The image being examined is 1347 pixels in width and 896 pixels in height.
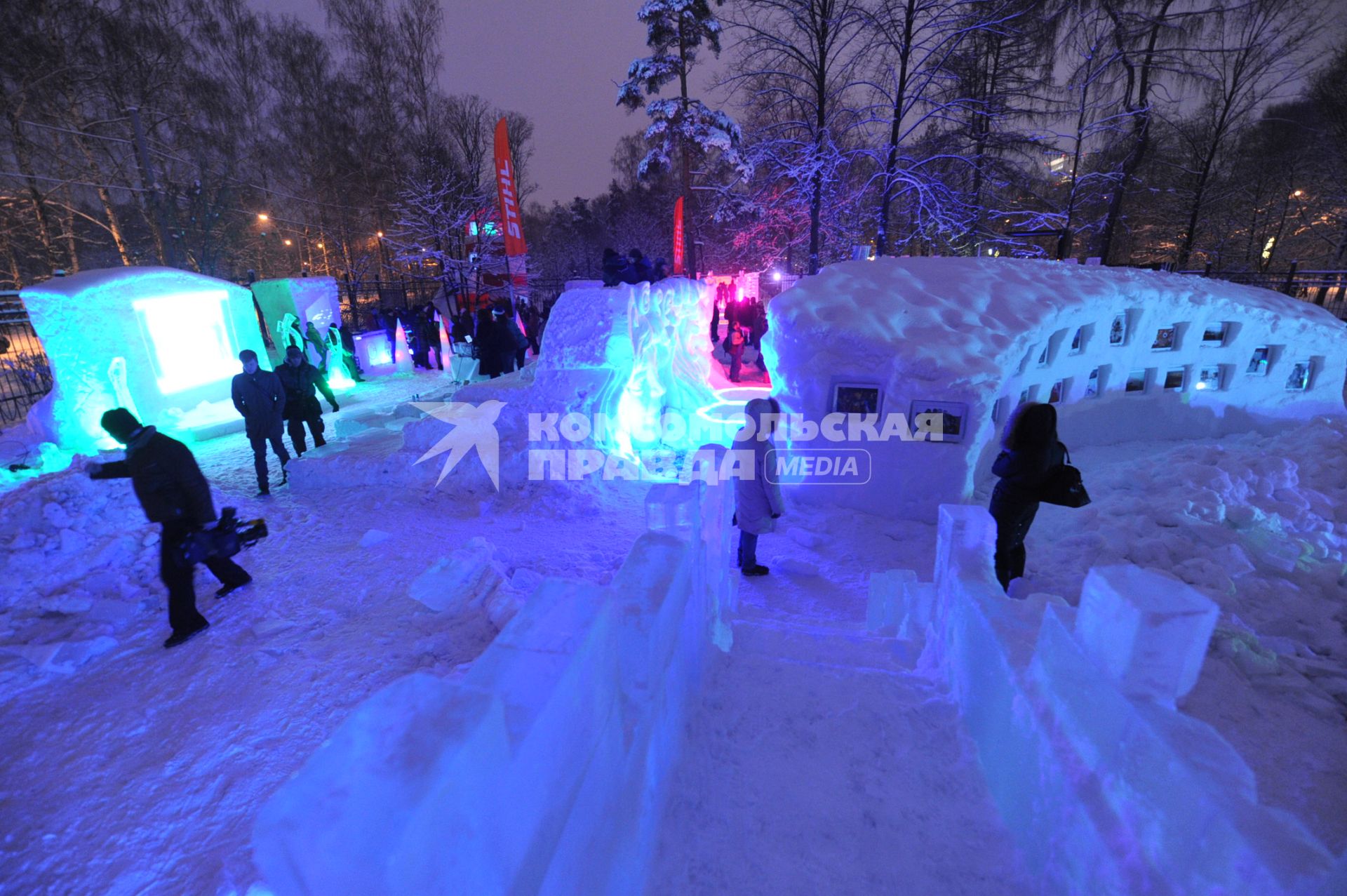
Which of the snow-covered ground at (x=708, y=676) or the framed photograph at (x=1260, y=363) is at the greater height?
the framed photograph at (x=1260, y=363)

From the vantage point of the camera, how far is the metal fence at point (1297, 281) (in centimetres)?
1345

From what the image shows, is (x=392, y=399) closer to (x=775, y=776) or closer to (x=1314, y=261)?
(x=775, y=776)

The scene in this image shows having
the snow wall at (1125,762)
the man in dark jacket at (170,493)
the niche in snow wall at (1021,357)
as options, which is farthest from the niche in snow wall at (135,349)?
the snow wall at (1125,762)

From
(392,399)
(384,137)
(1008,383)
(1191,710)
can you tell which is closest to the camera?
(1191,710)

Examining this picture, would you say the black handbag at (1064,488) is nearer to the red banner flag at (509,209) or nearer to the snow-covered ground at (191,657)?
the snow-covered ground at (191,657)

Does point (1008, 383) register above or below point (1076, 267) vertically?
below

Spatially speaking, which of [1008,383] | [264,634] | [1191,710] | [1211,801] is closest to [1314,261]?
[1008,383]

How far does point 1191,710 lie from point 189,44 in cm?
2543

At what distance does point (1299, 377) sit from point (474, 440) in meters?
13.5

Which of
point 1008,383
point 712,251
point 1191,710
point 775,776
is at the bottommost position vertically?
point 1191,710

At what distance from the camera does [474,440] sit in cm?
688

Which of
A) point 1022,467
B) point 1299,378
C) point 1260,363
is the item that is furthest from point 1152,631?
point 1299,378

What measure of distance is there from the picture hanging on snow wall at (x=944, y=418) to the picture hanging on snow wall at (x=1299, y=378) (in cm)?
791

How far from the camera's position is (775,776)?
7.30 ft
